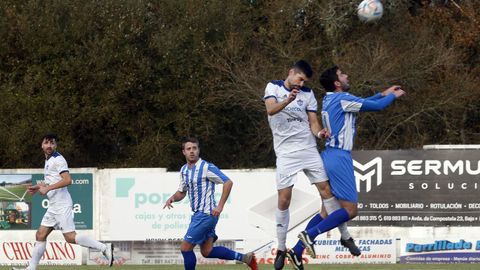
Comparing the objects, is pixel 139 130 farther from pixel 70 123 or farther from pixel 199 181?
pixel 199 181

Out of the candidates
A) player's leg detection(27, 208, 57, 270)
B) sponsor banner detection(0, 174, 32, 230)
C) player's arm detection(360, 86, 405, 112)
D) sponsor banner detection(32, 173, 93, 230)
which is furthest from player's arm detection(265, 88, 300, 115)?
sponsor banner detection(0, 174, 32, 230)

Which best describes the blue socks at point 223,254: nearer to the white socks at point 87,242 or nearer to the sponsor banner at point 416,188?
the white socks at point 87,242

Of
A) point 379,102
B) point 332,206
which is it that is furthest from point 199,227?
point 379,102

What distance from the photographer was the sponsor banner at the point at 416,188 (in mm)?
23594

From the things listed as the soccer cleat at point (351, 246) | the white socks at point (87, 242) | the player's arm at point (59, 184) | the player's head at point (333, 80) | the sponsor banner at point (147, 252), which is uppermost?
the player's head at point (333, 80)

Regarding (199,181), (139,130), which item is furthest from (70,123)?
(199,181)

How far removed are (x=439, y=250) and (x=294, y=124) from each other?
11.2m

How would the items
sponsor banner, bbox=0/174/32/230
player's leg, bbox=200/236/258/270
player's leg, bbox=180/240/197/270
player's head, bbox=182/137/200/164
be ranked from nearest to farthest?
player's leg, bbox=180/240/197/270
player's head, bbox=182/137/200/164
player's leg, bbox=200/236/258/270
sponsor banner, bbox=0/174/32/230

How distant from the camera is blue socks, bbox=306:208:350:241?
13125 millimetres

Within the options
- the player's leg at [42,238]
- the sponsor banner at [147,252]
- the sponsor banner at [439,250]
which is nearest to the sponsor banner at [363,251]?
the sponsor banner at [439,250]

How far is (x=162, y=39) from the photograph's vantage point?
101ft

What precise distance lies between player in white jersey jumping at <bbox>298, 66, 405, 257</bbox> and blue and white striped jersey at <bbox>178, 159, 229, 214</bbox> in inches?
58.0

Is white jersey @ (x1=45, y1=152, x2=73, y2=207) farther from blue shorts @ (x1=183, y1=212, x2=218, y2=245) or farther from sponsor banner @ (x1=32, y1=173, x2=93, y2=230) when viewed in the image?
sponsor banner @ (x1=32, y1=173, x2=93, y2=230)

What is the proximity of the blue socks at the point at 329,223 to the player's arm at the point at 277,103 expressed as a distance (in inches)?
55.2
